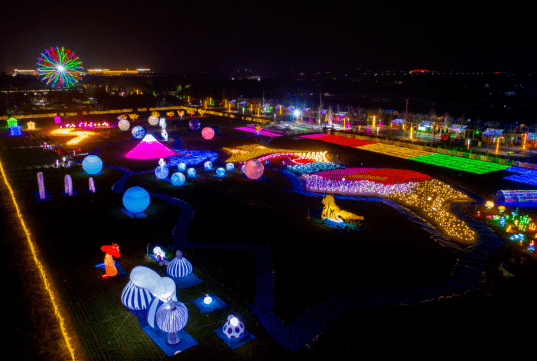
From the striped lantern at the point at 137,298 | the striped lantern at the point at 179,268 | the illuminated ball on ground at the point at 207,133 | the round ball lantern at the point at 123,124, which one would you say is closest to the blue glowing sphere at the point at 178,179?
the striped lantern at the point at 179,268

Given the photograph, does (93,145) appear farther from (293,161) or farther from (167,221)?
(167,221)

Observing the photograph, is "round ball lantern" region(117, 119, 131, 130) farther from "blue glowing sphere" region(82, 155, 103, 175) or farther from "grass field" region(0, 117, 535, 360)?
"grass field" region(0, 117, 535, 360)

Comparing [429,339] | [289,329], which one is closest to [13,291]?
[289,329]

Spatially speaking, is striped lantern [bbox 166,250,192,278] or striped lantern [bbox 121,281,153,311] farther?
striped lantern [bbox 166,250,192,278]

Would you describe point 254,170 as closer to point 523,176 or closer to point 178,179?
point 178,179

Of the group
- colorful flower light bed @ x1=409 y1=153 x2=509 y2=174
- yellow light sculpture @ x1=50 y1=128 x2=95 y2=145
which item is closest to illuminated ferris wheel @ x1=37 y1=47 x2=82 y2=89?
yellow light sculpture @ x1=50 y1=128 x2=95 y2=145

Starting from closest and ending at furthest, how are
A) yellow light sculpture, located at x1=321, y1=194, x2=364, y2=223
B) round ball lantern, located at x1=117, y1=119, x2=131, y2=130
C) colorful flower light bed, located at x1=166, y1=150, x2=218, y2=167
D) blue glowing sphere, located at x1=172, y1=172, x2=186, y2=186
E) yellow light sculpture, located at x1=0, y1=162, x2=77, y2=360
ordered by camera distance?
1. yellow light sculpture, located at x1=0, y1=162, x2=77, y2=360
2. yellow light sculpture, located at x1=321, y1=194, x2=364, y2=223
3. blue glowing sphere, located at x1=172, y1=172, x2=186, y2=186
4. colorful flower light bed, located at x1=166, y1=150, x2=218, y2=167
5. round ball lantern, located at x1=117, y1=119, x2=131, y2=130

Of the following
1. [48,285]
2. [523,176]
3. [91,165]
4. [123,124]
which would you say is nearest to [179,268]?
[48,285]
